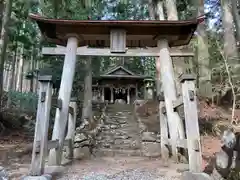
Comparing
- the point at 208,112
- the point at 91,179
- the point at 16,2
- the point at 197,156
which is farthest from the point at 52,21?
the point at 16,2

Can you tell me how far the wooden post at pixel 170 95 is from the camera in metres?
5.41

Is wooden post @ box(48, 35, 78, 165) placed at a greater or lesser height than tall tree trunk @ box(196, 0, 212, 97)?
lesser

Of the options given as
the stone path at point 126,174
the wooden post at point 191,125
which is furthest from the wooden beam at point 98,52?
the stone path at point 126,174

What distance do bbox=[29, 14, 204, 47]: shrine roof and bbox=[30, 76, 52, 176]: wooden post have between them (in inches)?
63.0

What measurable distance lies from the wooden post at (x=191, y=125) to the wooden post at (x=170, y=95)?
3.86ft

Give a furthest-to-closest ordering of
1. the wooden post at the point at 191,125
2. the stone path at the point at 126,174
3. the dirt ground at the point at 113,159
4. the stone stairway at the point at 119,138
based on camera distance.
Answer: the stone stairway at the point at 119,138, the dirt ground at the point at 113,159, the stone path at the point at 126,174, the wooden post at the point at 191,125

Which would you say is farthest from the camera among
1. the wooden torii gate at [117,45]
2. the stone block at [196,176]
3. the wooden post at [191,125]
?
the wooden torii gate at [117,45]

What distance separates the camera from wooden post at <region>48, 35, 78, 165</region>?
5098mm

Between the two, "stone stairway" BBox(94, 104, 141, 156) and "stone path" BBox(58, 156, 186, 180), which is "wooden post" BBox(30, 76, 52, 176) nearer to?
"stone path" BBox(58, 156, 186, 180)

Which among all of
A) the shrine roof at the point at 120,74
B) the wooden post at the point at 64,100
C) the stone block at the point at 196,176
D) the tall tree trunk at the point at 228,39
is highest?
the shrine roof at the point at 120,74

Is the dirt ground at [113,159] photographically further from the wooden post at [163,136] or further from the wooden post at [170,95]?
the wooden post at [170,95]

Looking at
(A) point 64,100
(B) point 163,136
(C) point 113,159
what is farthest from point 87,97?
(A) point 64,100

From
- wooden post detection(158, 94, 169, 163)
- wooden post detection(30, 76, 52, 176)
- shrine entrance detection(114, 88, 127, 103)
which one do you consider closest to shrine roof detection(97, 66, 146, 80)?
shrine entrance detection(114, 88, 127, 103)

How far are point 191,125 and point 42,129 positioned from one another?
2418 mm
